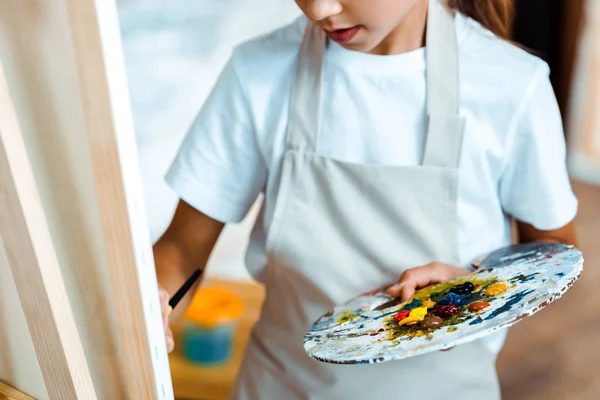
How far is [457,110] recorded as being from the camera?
2.52 feet

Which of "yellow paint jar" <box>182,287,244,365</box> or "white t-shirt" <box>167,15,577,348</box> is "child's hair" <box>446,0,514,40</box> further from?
"yellow paint jar" <box>182,287,244,365</box>

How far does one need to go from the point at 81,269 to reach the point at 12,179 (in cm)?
9

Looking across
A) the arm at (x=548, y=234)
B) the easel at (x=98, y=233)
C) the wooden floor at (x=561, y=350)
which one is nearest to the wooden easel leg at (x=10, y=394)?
the easel at (x=98, y=233)

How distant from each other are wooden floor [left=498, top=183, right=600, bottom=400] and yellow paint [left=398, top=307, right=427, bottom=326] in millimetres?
997

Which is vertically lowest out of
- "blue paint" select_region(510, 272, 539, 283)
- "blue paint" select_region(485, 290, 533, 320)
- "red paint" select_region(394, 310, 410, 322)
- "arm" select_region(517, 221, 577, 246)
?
"arm" select_region(517, 221, 577, 246)

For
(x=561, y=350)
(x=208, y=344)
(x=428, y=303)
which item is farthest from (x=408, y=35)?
(x=561, y=350)

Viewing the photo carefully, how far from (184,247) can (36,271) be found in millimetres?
338

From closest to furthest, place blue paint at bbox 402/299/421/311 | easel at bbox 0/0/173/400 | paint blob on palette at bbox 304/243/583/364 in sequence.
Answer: easel at bbox 0/0/173/400
paint blob on palette at bbox 304/243/583/364
blue paint at bbox 402/299/421/311

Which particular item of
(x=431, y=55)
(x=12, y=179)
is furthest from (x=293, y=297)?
(x=12, y=179)

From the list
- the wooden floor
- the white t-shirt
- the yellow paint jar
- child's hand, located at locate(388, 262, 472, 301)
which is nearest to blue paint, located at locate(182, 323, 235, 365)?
the yellow paint jar

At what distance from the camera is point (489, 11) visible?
82 centimetres

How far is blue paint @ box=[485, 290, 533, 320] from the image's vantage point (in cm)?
58

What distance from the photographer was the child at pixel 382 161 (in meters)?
0.77

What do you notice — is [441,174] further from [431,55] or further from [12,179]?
[12,179]
